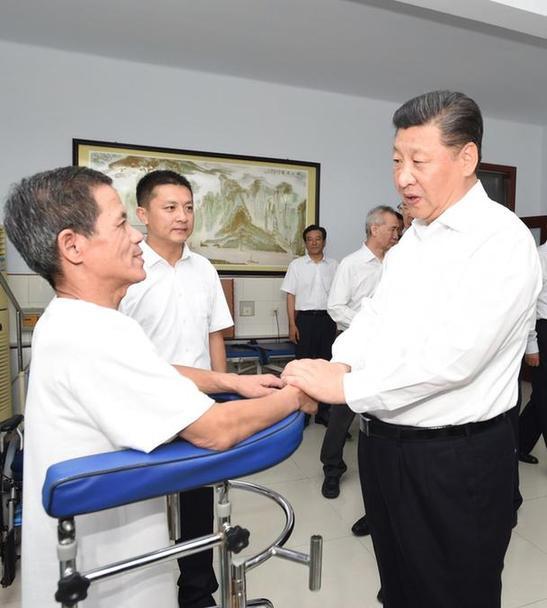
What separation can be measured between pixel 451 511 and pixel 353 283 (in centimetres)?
232

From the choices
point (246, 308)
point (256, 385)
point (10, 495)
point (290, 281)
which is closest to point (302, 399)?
point (256, 385)

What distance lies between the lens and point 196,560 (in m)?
1.63

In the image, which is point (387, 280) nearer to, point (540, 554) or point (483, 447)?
point (483, 447)

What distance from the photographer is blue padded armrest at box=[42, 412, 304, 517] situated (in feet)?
2.19

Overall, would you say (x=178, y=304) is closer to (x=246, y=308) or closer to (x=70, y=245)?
(x=70, y=245)

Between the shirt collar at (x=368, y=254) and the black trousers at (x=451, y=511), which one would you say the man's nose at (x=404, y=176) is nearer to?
the black trousers at (x=451, y=511)

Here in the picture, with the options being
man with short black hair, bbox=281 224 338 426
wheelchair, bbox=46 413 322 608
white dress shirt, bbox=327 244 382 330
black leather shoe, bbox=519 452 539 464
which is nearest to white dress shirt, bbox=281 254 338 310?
man with short black hair, bbox=281 224 338 426

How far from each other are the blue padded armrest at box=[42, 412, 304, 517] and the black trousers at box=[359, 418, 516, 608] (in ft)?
1.38

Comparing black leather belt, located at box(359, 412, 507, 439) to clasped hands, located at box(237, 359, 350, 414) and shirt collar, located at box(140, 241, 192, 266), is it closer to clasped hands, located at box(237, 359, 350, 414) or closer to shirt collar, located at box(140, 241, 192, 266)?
clasped hands, located at box(237, 359, 350, 414)

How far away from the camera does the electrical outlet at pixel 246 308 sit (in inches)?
180

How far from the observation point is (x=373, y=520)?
126cm

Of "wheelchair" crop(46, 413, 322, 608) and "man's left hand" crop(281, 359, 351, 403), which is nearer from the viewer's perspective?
"wheelchair" crop(46, 413, 322, 608)

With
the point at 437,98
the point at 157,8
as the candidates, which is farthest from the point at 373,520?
the point at 157,8

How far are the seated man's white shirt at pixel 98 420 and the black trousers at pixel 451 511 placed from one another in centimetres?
57
